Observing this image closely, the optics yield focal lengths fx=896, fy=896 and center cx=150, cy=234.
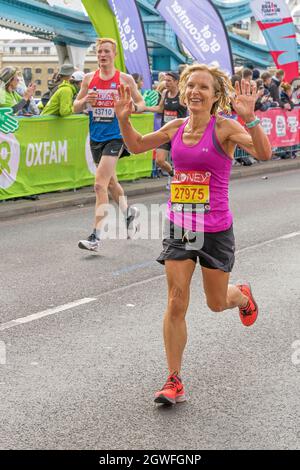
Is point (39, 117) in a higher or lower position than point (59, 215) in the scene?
higher

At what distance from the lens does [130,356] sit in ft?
19.5

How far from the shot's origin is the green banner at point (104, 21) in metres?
15.9

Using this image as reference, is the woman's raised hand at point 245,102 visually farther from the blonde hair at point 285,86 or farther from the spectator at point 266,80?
the blonde hair at point 285,86

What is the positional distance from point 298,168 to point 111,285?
13509 mm

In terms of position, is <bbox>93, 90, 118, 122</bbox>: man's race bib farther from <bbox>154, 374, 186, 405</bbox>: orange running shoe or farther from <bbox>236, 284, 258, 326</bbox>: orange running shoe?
<bbox>154, 374, 186, 405</bbox>: orange running shoe

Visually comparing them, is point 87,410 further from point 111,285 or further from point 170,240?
point 111,285

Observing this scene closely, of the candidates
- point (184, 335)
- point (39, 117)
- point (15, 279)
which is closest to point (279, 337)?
point (184, 335)

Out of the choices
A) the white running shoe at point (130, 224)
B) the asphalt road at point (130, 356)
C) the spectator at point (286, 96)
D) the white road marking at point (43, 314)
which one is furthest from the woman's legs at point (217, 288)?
the spectator at point (286, 96)

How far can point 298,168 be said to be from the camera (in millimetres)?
20984

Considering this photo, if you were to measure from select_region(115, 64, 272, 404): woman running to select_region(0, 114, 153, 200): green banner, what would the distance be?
7.75 meters

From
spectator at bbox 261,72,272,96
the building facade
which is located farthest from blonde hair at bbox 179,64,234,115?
the building facade

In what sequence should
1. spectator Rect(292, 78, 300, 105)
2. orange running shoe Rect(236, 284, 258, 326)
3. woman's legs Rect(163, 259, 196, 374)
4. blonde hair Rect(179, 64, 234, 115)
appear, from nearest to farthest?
woman's legs Rect(163, 259, 196, 374) → blonde hair Rect(179, 64, 234, 115) → orange running shoe Rect(236, 284, 258, 326) → spectator Rect(292, 78, 300, 105)

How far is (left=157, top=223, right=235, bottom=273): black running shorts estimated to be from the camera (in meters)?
5.09

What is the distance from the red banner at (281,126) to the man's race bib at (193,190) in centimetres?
1503
